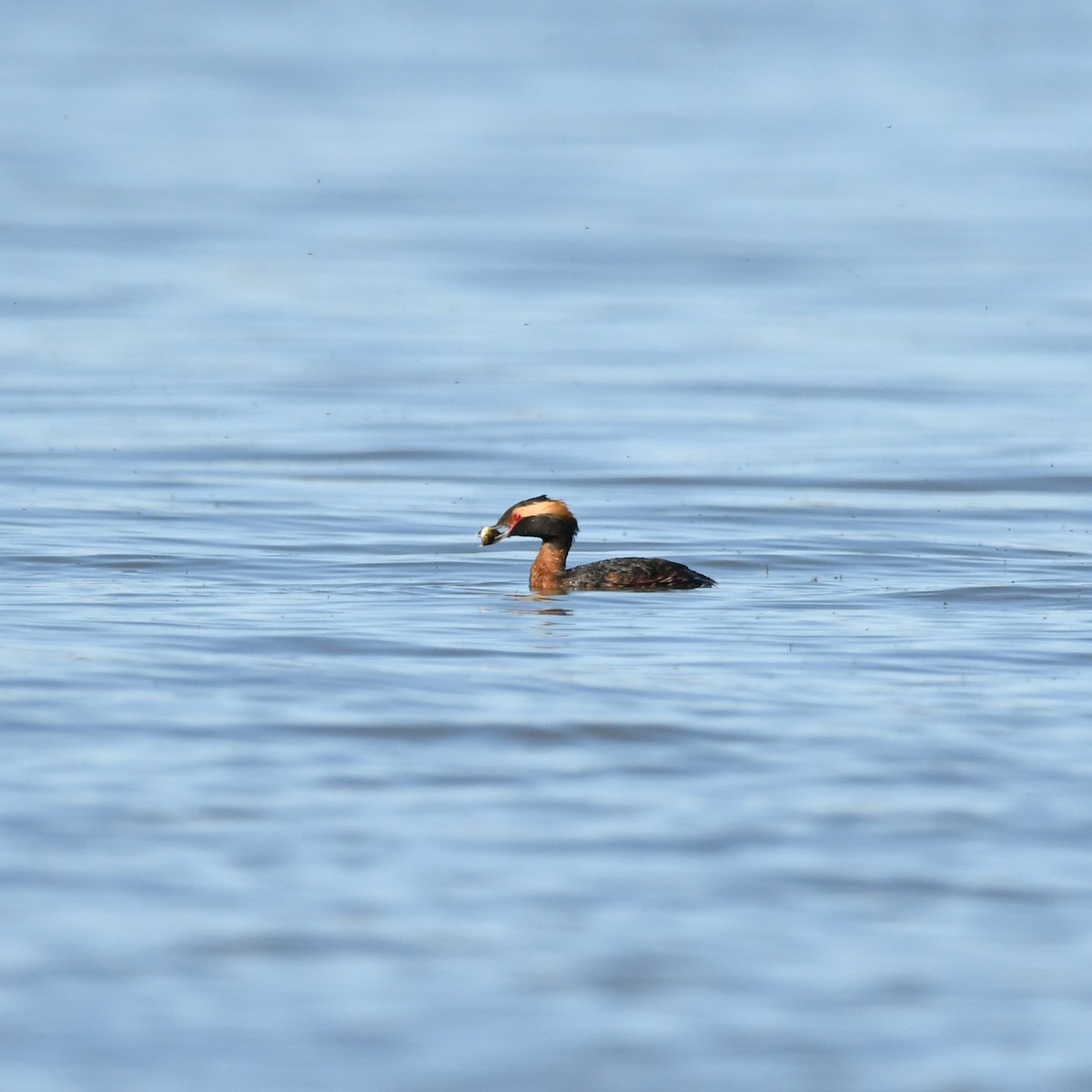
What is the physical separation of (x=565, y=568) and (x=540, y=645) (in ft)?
10.6

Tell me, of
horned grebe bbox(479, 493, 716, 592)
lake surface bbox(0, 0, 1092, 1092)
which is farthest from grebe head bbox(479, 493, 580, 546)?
lake surface bbox(0, 0, 1092, 1092)

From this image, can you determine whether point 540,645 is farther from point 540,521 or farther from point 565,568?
point 565,568

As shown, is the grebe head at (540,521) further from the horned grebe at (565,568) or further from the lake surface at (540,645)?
the lake surface at (540,645)

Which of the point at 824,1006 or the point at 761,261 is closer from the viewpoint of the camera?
the point at 824,1006

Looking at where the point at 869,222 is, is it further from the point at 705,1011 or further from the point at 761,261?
the point at 705,1011

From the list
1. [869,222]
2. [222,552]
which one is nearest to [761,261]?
[869,222]

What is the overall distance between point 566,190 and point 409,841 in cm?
3732

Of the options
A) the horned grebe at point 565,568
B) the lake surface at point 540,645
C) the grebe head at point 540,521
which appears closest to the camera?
the lake surface at point 540,645

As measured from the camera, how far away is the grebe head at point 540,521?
16984mm

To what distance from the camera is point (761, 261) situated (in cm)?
3638

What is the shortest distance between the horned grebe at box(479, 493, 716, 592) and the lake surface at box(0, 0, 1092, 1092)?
317mm

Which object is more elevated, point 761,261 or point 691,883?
point 761,261

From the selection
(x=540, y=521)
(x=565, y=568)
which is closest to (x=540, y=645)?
(x=540, y=521)

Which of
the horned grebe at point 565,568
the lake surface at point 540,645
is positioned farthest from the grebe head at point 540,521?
the lake surface at point 540,645
